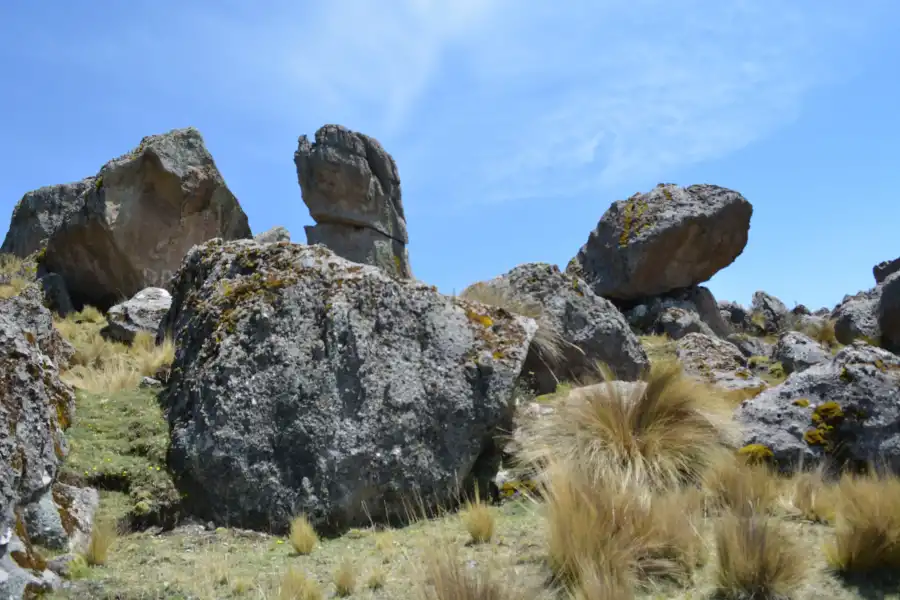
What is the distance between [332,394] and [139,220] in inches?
437

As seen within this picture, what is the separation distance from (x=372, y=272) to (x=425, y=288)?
444 millimetres

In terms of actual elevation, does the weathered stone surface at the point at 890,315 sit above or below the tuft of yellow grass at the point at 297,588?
above

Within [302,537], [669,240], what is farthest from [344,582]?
[669,240]

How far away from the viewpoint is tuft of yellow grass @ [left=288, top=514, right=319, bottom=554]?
13.1 feet

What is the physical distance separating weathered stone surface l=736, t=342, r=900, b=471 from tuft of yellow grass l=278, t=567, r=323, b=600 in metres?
3.43

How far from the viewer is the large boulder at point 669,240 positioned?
19.1 meters

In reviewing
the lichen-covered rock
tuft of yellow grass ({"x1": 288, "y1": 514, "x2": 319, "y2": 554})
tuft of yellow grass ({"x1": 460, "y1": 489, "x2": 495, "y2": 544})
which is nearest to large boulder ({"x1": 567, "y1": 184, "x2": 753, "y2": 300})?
the lichen-covered rock

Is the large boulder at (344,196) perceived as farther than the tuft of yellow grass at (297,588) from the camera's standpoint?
Yes

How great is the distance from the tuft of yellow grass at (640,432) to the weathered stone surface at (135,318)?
7178 mm

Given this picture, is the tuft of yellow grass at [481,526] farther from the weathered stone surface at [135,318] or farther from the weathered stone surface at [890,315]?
the weathered stone surface at [890,315]

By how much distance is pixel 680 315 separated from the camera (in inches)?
693

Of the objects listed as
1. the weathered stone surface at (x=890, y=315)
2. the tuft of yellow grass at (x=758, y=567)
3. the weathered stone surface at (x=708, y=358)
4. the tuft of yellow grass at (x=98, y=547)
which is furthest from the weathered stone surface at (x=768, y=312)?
the tuft of yellow grass at (x=98, y=547)

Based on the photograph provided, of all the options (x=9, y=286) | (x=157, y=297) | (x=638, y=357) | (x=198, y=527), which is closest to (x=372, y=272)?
(x=198, y=527)

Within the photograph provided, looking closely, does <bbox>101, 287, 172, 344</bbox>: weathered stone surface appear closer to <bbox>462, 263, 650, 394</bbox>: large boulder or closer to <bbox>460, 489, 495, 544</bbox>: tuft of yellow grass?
<bbox>462, 263, 650, 394</bbox>: large boulder
